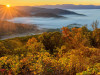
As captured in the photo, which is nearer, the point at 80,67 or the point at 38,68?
the point at 38,68

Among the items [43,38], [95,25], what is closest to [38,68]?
[43,38]

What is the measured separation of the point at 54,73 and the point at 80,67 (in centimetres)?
291

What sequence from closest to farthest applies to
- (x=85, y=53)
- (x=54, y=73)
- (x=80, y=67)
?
1. (x=54, y=73)
2. (x=80, y=67)
3. (x=85, y=53)

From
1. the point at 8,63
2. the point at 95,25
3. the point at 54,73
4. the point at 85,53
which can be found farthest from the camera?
the point at 95,25

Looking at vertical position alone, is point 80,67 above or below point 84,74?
below

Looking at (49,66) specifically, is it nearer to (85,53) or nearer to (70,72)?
(70,72)

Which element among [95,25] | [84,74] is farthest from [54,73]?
[95,25]

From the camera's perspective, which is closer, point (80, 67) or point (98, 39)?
point (80, 67)

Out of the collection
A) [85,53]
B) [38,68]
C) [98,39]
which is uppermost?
[38,68]

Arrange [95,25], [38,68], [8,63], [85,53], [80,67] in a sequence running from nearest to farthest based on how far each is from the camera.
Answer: [38,68], [80,67], [8,63], [85,53], [95,25]

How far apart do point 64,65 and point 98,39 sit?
36574 millimetres

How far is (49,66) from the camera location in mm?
11906

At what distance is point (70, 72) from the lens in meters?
11.9

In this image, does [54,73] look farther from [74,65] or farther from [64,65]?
[74,65]
